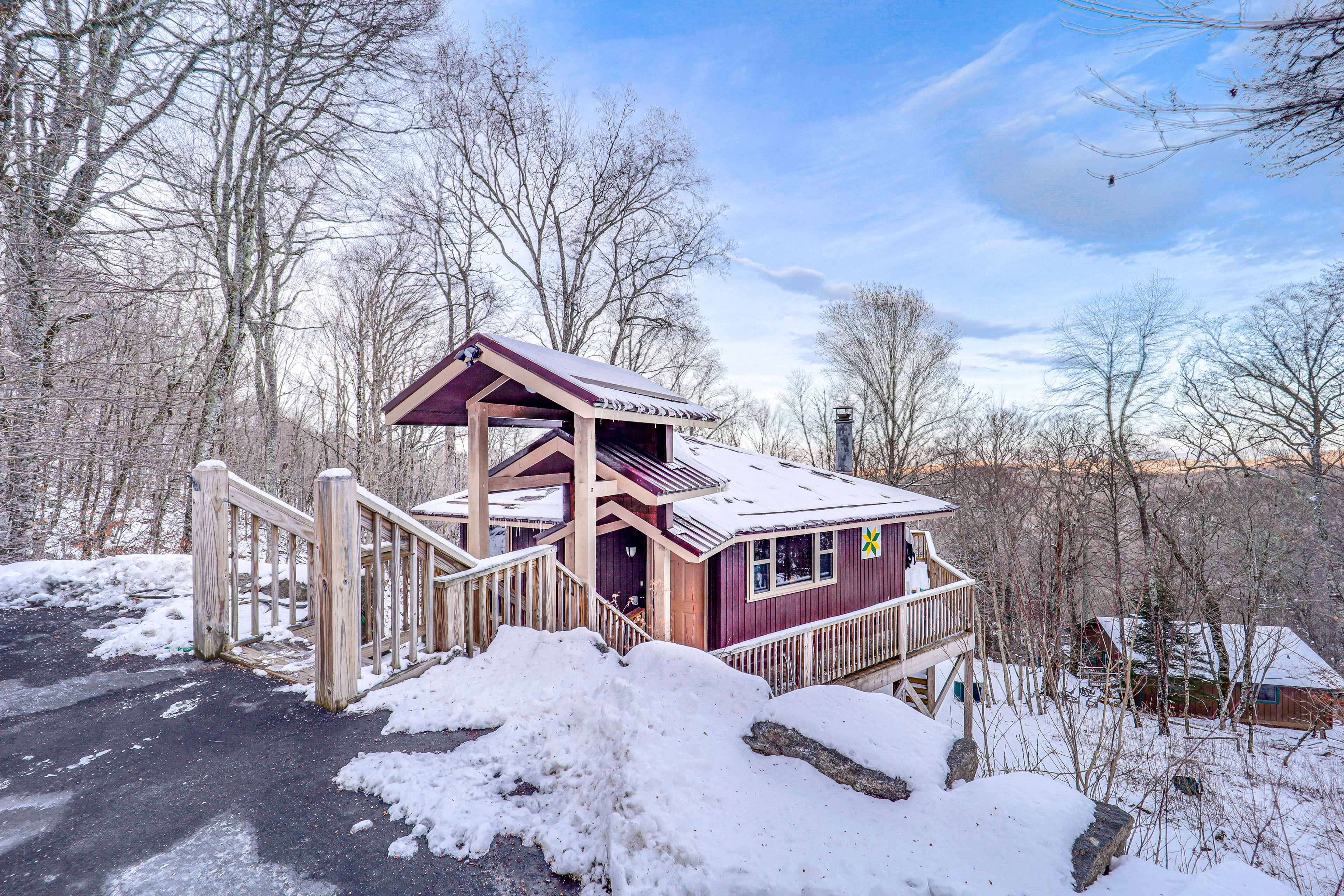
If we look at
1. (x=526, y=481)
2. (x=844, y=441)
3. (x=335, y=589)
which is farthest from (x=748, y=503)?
(x=844, y=441)

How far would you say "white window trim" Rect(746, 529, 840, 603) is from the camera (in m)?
9.04

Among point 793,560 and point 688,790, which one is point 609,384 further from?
point 793,560

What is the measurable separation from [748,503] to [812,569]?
6.39ft

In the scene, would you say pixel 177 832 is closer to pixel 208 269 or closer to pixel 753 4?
pixel 208 269

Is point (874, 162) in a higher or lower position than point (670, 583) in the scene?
higher

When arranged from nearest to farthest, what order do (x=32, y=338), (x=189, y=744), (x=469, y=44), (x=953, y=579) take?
(x=189, y=744) < (x=32, y=338) < (x=953, y=579) < (x=469, y=44)

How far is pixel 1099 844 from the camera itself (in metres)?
2.33

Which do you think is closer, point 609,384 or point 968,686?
point 609,384

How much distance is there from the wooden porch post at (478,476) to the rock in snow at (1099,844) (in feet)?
18.3

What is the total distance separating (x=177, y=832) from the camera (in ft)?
7.27

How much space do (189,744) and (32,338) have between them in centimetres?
790

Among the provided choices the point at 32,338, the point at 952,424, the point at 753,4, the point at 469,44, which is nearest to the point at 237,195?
the point at 32,338

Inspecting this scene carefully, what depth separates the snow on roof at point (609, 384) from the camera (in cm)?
553

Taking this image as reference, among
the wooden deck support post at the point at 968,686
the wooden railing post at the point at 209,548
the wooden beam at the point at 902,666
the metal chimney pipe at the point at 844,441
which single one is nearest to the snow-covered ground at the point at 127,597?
the wooden railing post at the point at 209,548
